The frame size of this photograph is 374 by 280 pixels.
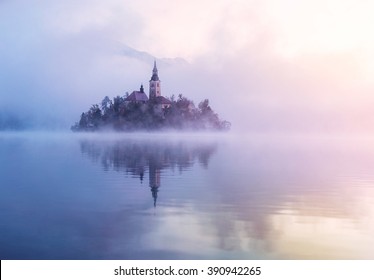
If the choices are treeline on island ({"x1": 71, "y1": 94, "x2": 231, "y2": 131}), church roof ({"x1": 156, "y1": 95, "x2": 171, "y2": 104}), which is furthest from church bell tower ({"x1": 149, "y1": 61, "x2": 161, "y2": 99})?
church roof ({"x1": 156, "y1": 95, "x2": 171, "y2": 104})

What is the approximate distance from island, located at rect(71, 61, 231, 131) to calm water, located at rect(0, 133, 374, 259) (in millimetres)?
2613

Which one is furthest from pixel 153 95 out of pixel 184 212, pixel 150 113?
pixel 184 212

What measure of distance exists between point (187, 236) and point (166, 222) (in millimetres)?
497

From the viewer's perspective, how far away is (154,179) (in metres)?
8.51

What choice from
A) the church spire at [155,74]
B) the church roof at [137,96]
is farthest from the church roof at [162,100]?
the church spire at [155,74]

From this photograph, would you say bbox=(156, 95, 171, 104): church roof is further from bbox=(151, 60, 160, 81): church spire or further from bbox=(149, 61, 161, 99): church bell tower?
bbox=(151, 60, 160, 81): church spire

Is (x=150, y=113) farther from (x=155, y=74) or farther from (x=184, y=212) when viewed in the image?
(x=184, y=212)

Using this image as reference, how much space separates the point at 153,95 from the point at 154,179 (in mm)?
4533

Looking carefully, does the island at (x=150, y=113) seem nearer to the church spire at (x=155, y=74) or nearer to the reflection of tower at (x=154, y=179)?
the church spire at (x=155, y=74)

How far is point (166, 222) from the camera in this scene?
5.43 m

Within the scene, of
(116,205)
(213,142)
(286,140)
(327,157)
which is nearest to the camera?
(116,205)

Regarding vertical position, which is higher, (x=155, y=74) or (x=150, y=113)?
(x=155, y=74)
